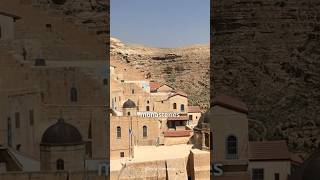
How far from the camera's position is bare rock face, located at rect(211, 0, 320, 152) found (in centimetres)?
502

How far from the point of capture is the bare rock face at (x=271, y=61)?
5016mm

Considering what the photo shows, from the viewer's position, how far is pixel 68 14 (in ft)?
16.1

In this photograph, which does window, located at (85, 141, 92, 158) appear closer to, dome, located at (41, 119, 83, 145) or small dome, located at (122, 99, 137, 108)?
dome, located at (41, 119, 83, 145)

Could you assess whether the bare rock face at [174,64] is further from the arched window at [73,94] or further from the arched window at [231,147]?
the arched window at [73,94]

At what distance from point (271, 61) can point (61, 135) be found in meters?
2.48

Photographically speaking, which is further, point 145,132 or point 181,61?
point 181,61

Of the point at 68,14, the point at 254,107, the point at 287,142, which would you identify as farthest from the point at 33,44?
the point at 287,142

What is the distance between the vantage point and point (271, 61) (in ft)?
16.5

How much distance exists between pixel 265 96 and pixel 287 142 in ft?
1.92

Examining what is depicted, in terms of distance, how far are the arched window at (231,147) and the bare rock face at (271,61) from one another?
0.83ft

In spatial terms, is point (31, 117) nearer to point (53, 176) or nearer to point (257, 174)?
point (53, 176)

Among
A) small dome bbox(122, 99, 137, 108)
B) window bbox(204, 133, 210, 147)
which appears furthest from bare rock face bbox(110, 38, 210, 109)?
window bbox(204, 133, 210, 147)

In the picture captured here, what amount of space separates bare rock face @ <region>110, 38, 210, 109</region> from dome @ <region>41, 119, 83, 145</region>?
27.5m

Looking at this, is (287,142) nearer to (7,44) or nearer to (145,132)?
(7,44)
